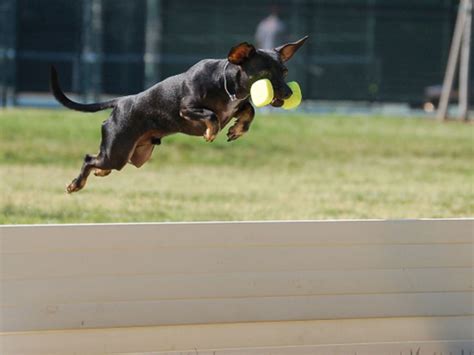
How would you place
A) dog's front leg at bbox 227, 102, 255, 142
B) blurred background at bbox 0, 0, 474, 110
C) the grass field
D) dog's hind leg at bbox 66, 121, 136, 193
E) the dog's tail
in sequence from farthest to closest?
blurred background at bbox 0, 0, 474, 110
the grass field
the dog's tail
dog's hind leg at bbox 66, 121, 136, 193
dog's front leg at bbox 227, 102, 255, 142

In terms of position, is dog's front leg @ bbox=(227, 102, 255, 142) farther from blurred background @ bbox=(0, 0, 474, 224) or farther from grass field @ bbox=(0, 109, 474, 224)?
blurred background @ bbox=(0, 0, 474, 224)

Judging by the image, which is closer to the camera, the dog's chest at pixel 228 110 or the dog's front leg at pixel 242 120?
the dog's chest at pixel 228 110

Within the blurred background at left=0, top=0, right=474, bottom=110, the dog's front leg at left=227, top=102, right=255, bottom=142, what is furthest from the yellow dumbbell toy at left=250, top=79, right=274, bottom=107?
the blurred background at left=0, top=0, right=474, bottom=110

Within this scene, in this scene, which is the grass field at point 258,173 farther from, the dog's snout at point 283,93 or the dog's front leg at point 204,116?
the dog's snout at point 283,93

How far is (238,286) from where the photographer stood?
5.75 m

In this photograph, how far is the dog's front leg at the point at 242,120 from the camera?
596cm

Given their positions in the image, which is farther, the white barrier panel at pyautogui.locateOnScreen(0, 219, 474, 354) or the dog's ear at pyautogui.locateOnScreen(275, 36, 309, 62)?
the dog's ear at pyautogui.locateOnScreen(275, 36, 309, 62)

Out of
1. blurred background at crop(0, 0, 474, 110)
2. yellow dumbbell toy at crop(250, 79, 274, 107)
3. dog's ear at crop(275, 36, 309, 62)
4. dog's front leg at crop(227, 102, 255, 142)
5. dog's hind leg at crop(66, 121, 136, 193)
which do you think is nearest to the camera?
yellow dumbbell toy at crop(250, 79, 274, 107)

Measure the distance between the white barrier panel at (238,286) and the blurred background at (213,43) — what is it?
48.3ft

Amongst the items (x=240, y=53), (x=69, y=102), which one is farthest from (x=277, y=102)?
(x=69, y=102)

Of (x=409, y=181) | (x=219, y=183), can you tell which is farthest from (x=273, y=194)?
(x=409, y=181)

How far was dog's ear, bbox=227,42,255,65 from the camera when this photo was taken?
5.50m

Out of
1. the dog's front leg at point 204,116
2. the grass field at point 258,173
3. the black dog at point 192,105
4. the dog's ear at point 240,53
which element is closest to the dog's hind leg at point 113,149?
the black dog at point 192,105

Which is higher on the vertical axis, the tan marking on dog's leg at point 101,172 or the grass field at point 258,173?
the tan marking on dog's leg at point 101,172
